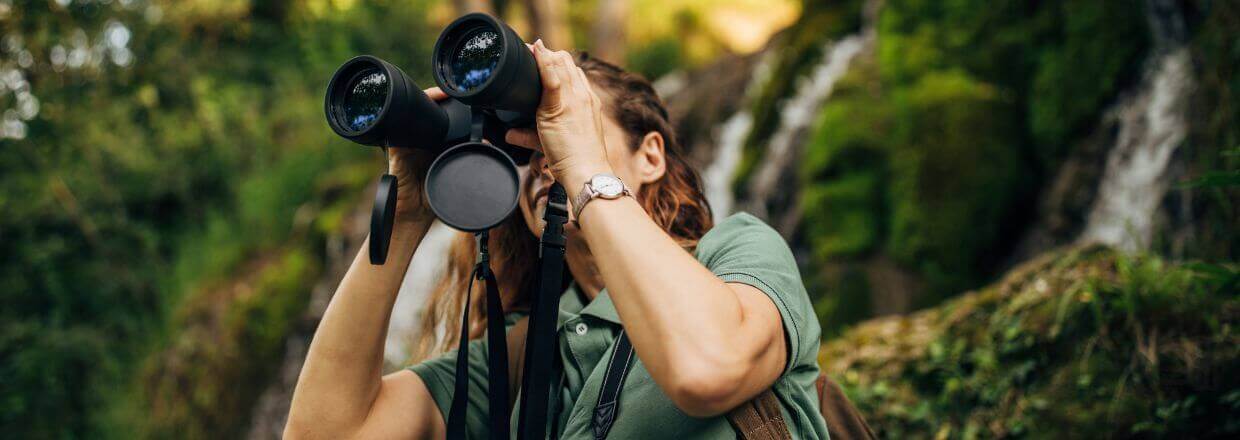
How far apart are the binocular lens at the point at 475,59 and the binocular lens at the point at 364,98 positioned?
126 millimetres

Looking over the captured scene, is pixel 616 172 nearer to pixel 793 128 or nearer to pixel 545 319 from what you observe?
pixel 545 319

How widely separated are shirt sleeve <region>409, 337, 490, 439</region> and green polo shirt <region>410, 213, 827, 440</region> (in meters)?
0.27

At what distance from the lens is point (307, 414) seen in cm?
169

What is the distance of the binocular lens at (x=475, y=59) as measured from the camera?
1.45m

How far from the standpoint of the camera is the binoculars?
1400 mm

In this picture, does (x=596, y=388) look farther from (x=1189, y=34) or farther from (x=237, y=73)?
(x=237, y=73)

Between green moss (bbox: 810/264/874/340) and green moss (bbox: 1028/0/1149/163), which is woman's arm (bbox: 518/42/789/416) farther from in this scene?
green moss (bbox: 1028/0/1149/163)

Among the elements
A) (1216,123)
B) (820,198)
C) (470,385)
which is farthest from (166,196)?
(1216,123)

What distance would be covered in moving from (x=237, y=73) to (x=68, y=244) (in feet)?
9.37

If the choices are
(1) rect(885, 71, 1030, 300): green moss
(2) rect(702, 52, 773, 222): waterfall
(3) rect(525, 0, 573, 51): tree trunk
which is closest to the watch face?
(1) rect(885, 71, 1030, 300): green moss

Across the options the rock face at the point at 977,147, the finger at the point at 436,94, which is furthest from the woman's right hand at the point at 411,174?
the rock face at the point at 977,147

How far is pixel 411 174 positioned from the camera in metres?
1.68

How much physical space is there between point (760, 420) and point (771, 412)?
0.10 feet

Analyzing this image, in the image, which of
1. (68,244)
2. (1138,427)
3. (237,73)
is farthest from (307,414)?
(237,73)
